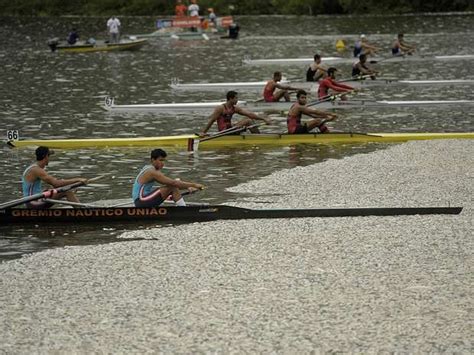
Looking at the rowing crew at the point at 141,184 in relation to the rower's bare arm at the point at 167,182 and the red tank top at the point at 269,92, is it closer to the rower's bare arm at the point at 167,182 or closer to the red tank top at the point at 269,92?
the rower's bare arm at the point at 167,182

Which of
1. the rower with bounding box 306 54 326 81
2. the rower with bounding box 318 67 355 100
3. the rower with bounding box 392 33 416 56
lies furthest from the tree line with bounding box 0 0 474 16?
the rower with bounding box 318 67 355 100

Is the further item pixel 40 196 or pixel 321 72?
pixel 321 72

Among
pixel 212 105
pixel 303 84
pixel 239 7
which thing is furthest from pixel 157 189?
pixel 239 7

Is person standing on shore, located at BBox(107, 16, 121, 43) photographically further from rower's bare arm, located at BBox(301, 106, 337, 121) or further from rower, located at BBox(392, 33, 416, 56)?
rower's bare arm, located at BBox(301, 106, 337, 121)

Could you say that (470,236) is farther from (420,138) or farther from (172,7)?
(172,7)

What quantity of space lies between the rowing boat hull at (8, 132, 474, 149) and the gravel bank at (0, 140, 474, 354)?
22.8 feet

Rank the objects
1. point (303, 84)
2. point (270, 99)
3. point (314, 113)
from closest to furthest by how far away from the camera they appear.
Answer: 1. point (314, 113)
2. point (270, 99)
3. point (303, 84)

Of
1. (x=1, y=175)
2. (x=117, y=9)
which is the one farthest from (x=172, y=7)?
(x=1, y=175)

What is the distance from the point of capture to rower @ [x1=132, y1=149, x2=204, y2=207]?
1744cm

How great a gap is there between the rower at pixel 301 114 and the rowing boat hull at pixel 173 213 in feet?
27.3

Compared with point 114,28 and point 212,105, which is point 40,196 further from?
point 114,28

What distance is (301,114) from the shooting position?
2578cm

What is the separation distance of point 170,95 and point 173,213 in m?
21.2

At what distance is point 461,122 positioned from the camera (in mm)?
29703
